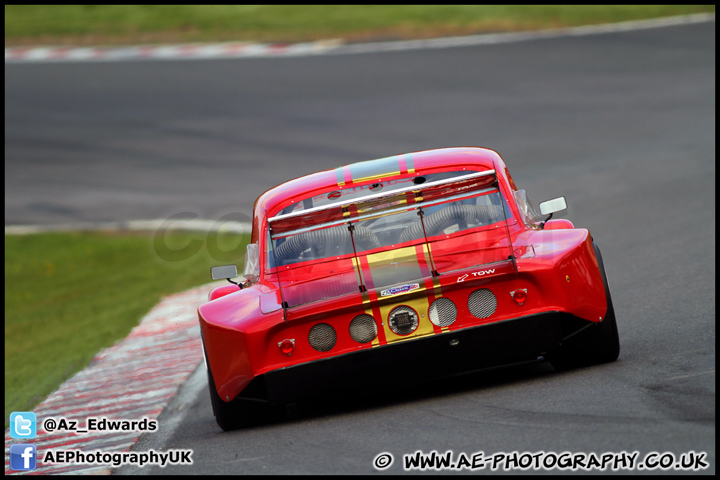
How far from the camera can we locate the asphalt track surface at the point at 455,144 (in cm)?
502

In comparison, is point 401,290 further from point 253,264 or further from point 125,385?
point 125,385

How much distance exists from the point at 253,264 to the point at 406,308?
1530 mm

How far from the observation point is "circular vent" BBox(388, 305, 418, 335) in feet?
17.9

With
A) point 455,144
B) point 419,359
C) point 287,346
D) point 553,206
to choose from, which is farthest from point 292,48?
point 419,359

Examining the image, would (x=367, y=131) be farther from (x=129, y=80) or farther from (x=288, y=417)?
(x=288, y=417)

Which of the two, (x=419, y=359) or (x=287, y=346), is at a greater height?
(x=287, y=346)

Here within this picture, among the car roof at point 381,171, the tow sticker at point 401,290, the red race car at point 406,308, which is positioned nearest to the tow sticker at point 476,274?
the red race car at point 406,308

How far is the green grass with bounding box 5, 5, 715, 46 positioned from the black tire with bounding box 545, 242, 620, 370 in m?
20.9

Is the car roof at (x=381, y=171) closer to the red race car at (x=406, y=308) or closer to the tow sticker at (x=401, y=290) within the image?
the red race car at (x=406, y=308)

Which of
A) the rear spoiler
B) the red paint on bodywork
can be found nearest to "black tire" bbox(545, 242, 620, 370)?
the red paint on bodywork

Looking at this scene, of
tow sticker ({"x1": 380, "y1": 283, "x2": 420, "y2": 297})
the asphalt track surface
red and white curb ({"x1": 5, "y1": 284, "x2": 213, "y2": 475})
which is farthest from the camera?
red and white curb ({"x1": 5, "y1": 284, "x2": 213, "y2": 475})

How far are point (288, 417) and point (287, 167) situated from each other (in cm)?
1182

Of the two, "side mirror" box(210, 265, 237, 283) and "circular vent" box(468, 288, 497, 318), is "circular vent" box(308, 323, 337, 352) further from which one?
"side mirror" box(210, 265, 237, 283)

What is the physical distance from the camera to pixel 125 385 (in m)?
8.26
